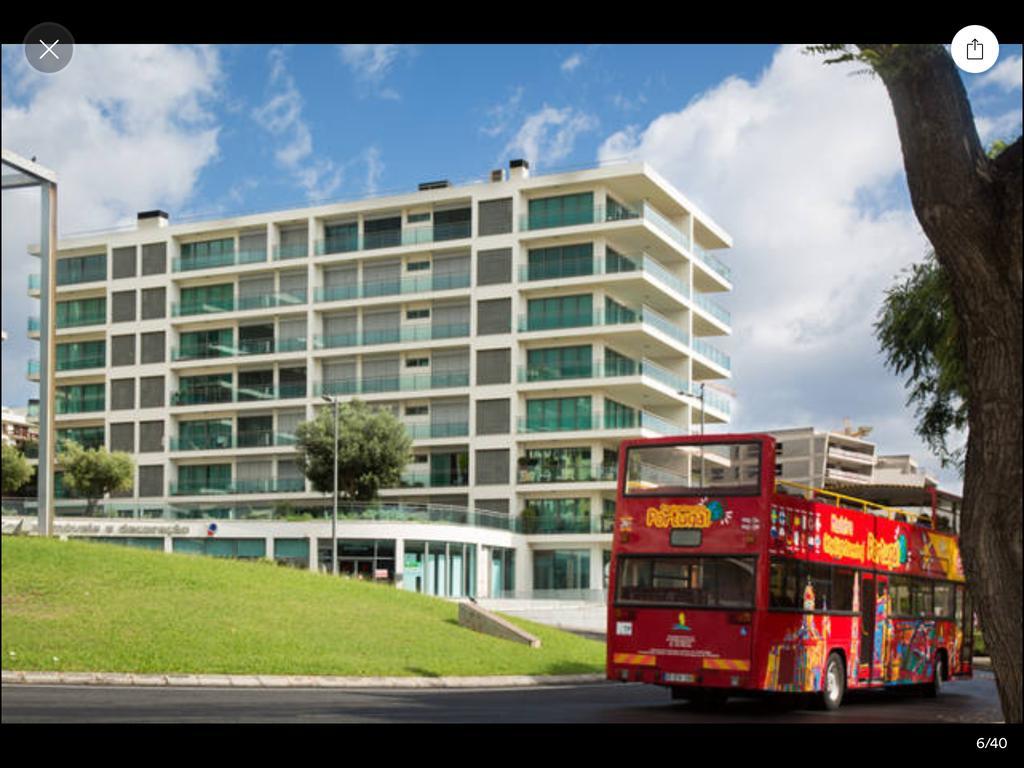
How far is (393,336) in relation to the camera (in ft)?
252

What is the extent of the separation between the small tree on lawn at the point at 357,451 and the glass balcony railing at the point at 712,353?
2032cm

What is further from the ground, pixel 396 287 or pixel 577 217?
pixel 577 217

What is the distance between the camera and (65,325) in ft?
266

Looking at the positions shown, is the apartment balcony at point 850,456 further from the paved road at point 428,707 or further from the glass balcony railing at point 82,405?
the paved road at point 428,707

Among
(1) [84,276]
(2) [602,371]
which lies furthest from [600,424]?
(1) [84,276]

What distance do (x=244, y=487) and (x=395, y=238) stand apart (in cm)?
1832

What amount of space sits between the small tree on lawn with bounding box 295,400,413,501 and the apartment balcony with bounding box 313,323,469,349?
10029 millimetres

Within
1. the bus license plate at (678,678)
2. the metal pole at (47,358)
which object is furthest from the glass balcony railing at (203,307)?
the bus license plate at (678,678)

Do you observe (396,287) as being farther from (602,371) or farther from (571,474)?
(571,474)

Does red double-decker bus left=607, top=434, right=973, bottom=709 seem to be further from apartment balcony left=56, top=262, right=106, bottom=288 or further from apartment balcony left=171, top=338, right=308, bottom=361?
apartment balcony left=56, top=262, right=106, bottom=288

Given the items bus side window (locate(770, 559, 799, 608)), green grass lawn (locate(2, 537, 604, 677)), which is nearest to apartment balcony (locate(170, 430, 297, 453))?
green grass lawn (locate(2, 537, 604, 677))

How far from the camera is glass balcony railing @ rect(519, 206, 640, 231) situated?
7075 centimetres

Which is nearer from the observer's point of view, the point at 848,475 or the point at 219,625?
the point at 219,625
